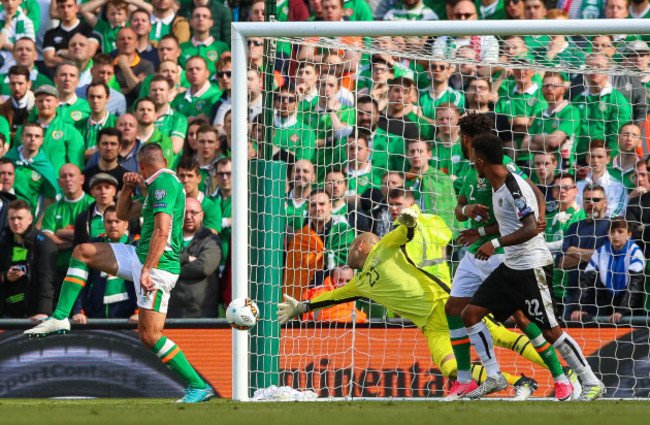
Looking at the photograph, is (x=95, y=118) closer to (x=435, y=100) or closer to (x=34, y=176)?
(x=34, y=176)

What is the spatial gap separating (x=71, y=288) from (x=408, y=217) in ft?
9.08

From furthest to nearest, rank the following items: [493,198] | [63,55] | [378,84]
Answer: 1. [63,55]
2. [378,84]
3. [493,198]

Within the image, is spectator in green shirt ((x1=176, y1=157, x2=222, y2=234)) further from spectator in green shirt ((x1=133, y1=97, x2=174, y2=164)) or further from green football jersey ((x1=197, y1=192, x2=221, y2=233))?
spectator in green shirt ((x1=133, y1=97, x2=174, y2=164))

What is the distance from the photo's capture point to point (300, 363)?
9.88m

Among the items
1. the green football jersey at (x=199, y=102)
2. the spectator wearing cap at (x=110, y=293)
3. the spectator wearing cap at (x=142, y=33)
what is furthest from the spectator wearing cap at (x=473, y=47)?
the spectator wearing cap at (x=142, y=33)

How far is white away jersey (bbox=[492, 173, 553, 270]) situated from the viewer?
7.74 metres

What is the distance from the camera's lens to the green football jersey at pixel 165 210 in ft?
27.2

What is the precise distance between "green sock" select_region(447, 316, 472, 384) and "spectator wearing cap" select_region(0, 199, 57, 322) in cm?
430

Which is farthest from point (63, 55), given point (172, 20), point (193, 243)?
point (193, 243)

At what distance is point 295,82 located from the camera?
1040 cm

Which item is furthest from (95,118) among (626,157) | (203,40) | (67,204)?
(626,157)

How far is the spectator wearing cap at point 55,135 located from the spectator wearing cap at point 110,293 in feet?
4.99

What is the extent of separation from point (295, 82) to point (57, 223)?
123 inches

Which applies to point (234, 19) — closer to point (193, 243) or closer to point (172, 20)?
point (172, 20)
